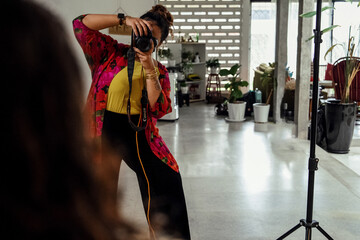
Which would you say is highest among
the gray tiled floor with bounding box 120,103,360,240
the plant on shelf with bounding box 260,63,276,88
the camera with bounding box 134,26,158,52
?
the camera with bounding box 134,26,158,52

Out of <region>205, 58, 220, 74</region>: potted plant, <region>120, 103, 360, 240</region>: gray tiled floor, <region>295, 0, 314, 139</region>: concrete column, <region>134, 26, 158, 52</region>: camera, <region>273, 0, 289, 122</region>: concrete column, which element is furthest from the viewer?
<region>205, 58, 220, 74</region>: potted plant

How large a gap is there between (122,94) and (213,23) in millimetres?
8853

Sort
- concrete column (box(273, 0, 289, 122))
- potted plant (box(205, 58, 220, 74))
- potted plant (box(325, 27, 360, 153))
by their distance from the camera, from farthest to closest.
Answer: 1. potted plant (box(205, 58, 220, 74))
2. concrete column (box(273, 0, 289, 122))
3. potted plant (box(325, 27, 360, 153))

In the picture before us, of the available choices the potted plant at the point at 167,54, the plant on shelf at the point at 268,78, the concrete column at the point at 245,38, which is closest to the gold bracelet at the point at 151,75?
the plant on shelf at the point at 268,78

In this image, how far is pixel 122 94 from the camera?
1.89 m

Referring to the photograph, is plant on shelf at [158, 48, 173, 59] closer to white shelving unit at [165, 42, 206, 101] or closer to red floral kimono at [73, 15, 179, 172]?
white shelving unit at [165, 42, 206, 101]

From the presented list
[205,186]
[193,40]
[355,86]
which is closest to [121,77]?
[205,186]

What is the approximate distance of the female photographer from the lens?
1874mm

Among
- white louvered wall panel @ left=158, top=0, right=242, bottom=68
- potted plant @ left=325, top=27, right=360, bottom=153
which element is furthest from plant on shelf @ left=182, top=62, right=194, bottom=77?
potted plant @ left=325, top=27, right=360, bottom=153

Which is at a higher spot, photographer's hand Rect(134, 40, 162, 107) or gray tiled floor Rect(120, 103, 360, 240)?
photographer's hand Rect(134, 40, 162, 107)

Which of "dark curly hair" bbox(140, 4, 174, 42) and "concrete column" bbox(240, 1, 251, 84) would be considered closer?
"dark curly hair" bbox(140, 4, 174, 42)

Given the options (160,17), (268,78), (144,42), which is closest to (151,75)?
(144,42)

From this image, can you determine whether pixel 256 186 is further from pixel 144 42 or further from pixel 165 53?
pixel 165 53

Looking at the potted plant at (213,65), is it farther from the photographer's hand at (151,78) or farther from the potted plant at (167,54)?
the photographer's hand at (151,78)
